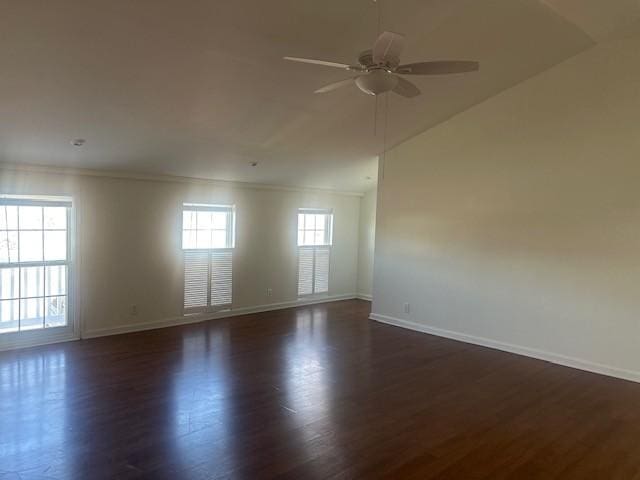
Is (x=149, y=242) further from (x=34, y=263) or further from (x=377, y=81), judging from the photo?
(x=377, y=81)

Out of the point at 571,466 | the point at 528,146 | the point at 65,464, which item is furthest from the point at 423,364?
the point at 65,464

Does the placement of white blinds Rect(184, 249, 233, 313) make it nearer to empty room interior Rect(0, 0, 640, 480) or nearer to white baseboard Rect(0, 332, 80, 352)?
empty room interior Rect(0, 0, 640, 480)

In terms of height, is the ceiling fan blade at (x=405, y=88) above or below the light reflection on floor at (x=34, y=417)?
Result: above

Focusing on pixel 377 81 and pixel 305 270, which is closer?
pixel 377 81

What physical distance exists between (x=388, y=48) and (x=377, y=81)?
1.07 ft

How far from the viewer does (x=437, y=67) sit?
2.77 m

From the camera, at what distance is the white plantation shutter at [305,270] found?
775 centimetres

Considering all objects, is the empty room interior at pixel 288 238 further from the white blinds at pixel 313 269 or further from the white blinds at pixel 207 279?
the white blinds at pixel 313 269

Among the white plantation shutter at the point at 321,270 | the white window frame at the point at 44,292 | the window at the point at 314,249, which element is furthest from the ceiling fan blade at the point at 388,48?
the white plantation shutter at the point at 321,270

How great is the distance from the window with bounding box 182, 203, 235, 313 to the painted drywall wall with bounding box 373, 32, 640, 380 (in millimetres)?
2615

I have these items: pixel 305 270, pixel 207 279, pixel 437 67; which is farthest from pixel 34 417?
pixel 305 270

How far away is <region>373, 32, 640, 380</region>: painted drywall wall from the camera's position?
4.44 meters

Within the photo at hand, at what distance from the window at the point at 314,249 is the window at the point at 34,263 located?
12.2ft

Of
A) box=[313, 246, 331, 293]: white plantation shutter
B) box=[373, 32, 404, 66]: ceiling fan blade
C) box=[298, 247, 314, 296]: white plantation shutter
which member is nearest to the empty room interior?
box=[373, 32, 404, 66]: ceiling fan blade
